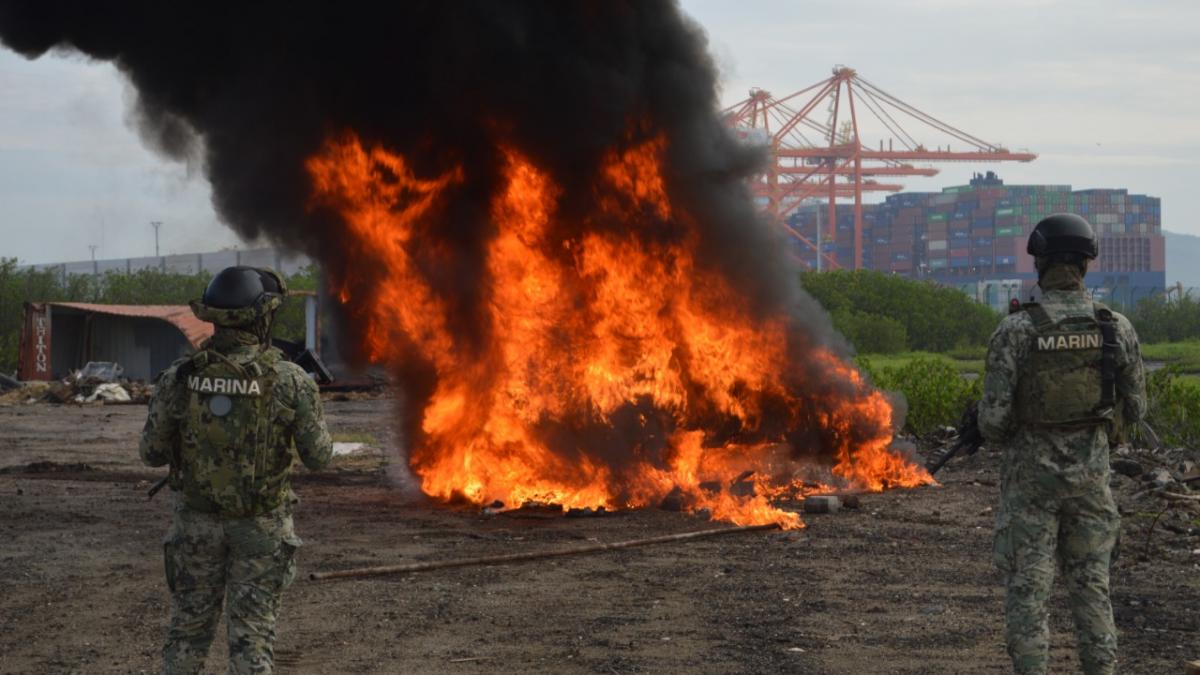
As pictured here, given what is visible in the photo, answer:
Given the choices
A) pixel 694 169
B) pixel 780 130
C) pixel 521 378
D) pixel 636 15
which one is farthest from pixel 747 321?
pixel 780 130

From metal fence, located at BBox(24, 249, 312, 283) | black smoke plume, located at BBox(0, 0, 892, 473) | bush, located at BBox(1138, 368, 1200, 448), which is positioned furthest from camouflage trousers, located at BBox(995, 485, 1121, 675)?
metal fence, located at BBox(24, 249, 312, 283)

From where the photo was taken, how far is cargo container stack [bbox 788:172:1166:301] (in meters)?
134

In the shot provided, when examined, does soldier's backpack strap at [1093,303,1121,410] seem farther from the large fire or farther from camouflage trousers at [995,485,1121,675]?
the large fire

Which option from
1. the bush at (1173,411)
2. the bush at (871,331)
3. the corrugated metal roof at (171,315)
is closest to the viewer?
the bush at (1173,411)

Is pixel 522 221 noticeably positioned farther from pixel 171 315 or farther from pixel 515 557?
pixel 171 315

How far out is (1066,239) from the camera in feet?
20.1

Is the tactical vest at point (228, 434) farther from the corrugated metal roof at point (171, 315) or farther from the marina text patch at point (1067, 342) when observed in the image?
the corrugated metal roof at point (171, 315)

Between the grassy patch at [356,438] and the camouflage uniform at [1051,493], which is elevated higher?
the camouflage uniform at [1051,493]

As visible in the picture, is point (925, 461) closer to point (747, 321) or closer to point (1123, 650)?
point (747, 321)

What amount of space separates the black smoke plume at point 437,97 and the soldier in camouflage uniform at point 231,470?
796 cm

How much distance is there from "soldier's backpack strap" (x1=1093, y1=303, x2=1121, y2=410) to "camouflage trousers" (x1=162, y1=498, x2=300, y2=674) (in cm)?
392

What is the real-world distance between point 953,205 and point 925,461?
432ft

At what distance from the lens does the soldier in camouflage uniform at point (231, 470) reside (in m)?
5.38

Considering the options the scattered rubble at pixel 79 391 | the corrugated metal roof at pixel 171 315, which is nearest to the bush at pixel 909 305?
the corrugated metal roof at pixel 171 315
